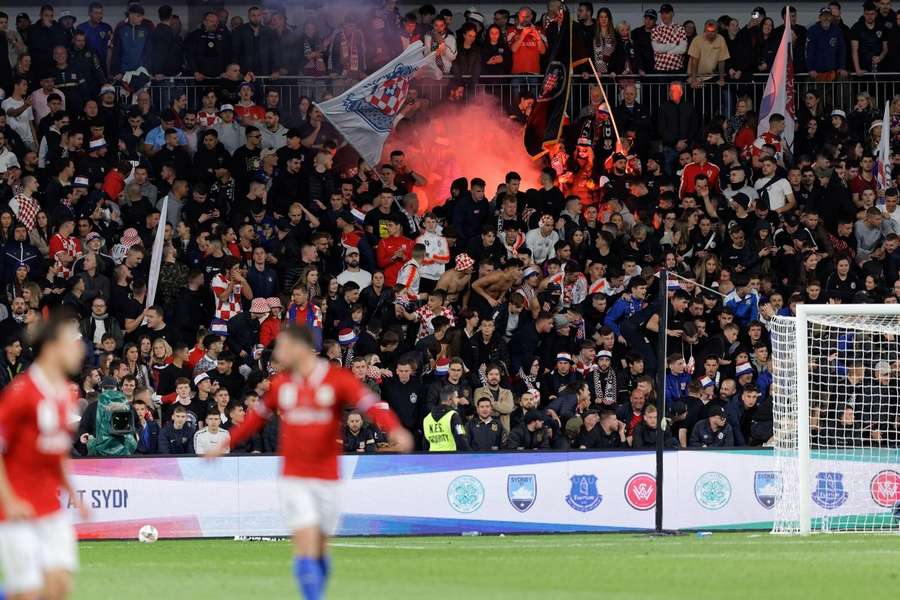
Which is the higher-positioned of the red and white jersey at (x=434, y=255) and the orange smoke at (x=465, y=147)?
the orange smoke at (x=465, y=147)

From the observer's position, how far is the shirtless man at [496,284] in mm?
22000

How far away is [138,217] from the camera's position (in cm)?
2277

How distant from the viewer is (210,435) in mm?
18375

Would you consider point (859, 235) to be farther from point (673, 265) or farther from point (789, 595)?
point (789, 595)

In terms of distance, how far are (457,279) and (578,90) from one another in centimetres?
610

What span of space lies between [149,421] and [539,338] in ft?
17.3

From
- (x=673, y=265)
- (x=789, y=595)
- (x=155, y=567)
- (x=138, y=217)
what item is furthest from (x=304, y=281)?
(x=789, y=595)

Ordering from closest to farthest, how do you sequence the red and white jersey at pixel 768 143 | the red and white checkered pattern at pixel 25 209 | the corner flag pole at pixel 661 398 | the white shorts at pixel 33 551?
the white shorts at pixel 33 551 < the corner flag pole at pixel 661 398 < the red and white checkered pattern at pixel 25 209 < the red and white jersey at pixel 768 143

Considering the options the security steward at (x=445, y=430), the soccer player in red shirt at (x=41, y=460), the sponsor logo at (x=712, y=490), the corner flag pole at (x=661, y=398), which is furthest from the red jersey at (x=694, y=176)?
the soccer player in red shirt at (x=41, y=460)

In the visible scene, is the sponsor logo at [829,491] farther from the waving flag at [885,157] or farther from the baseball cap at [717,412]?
the waving flag at [885,157]

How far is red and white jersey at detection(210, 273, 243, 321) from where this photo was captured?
21219 mm

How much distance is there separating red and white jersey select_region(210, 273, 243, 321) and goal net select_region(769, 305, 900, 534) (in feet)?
22.1

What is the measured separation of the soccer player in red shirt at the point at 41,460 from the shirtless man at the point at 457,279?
13654 mm

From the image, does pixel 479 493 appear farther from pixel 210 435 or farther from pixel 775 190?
pixel 775 190
